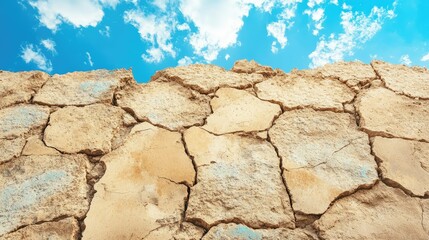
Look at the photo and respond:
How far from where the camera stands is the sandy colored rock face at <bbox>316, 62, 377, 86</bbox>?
2.13 m

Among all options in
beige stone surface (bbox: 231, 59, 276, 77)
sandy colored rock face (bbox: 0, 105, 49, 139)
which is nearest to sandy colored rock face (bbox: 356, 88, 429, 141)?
beige stone surface (bbox: 231, 59, 276, 77)

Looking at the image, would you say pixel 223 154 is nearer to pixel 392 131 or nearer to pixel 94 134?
pixel 94 134

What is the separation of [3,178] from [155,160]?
0.64 metres

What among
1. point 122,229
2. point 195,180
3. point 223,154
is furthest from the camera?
point 223,154

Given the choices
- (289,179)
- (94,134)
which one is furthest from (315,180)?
(94,134)

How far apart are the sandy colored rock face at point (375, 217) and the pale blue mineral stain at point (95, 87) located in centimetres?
124

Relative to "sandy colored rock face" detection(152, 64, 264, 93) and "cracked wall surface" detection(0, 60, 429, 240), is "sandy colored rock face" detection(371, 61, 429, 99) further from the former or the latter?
"sandy colored rock face" detection(152, 64, 264, 93)

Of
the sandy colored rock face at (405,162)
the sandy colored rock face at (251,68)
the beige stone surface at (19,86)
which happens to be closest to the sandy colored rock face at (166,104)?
the sandy colored rock face at (251,68)

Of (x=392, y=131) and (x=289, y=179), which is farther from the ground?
(x=392, y=131)

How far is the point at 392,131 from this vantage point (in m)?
1.84

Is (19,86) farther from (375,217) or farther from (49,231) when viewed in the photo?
(375,217)

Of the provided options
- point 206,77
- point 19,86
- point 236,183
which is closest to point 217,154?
point 236,183

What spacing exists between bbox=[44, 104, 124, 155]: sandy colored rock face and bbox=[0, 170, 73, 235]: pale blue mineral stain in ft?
0.51

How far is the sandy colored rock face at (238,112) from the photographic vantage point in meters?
1.85
